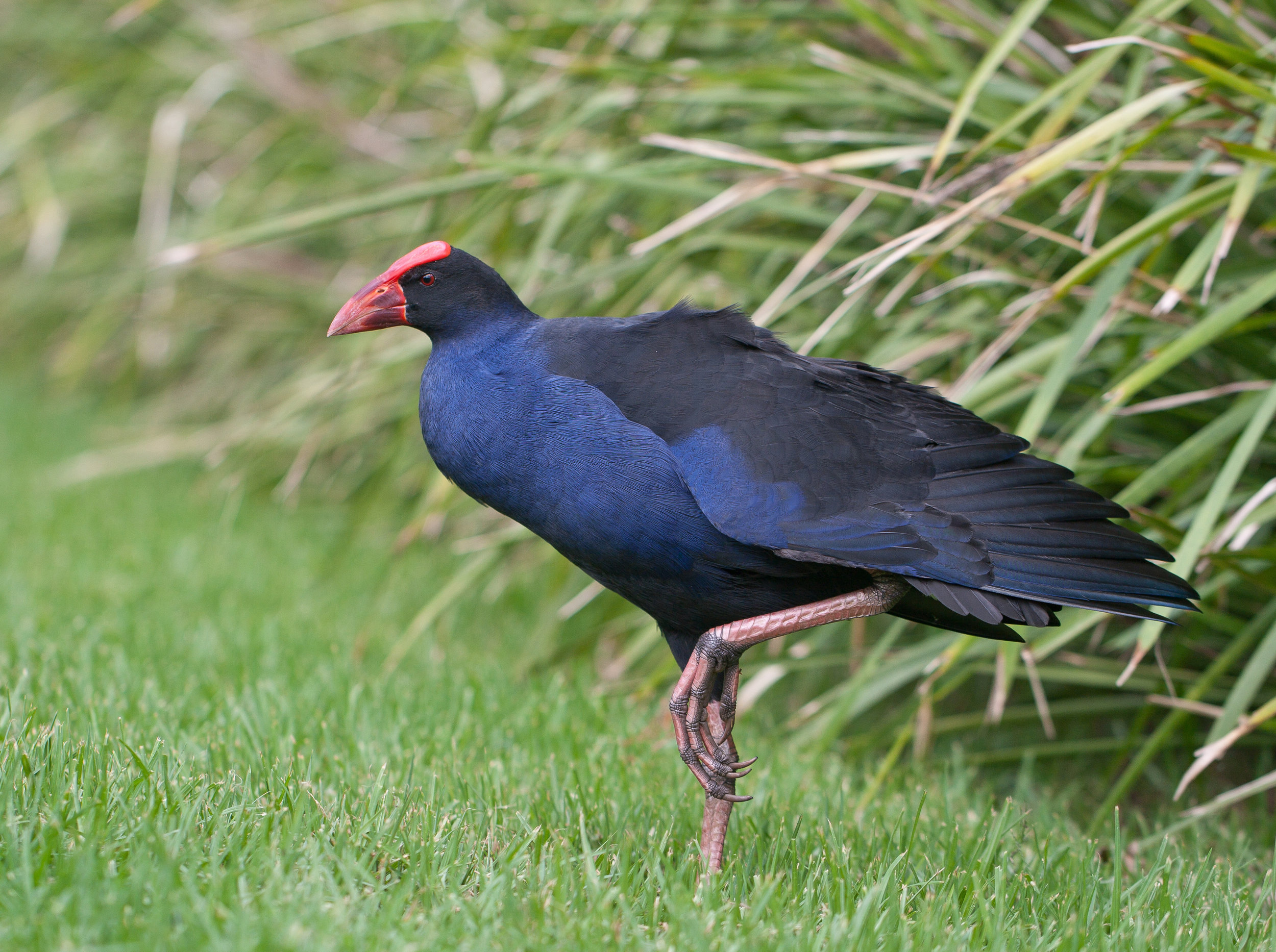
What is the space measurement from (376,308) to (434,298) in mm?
127

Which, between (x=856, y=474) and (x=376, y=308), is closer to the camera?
(x=856, y=474)

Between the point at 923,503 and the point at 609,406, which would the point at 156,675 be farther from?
the point at 923,503

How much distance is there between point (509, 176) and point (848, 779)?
1.86 m

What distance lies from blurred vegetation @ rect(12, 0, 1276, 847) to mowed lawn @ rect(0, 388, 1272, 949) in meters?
0.23

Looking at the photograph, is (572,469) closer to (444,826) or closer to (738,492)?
(738,492)

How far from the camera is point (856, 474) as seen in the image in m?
2.18

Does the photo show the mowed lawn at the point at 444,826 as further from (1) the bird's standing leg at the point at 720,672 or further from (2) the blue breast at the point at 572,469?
(2) the blue breast at the point at 572,469

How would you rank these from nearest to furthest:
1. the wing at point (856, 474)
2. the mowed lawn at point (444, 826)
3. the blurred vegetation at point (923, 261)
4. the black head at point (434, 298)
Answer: the mowed lawn at point (444, 826), the wing at point (856, 474), the black head at point (434, 298), the blurred vegetation at point (923, 261)

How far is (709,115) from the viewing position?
3883mm

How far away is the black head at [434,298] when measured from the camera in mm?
2375

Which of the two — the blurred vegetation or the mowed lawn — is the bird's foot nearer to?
the mowed lawn

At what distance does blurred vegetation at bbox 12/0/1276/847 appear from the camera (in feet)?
9.14

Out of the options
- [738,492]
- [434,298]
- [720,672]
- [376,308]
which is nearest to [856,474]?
[738,492]

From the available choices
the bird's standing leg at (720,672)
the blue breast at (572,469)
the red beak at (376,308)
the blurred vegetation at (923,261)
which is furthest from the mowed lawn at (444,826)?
the red beak at (376,308)
